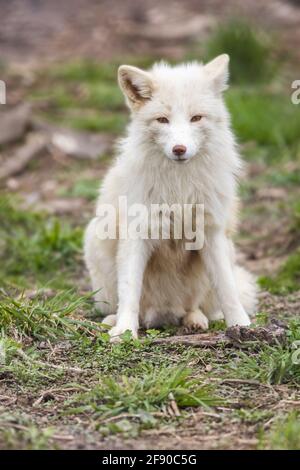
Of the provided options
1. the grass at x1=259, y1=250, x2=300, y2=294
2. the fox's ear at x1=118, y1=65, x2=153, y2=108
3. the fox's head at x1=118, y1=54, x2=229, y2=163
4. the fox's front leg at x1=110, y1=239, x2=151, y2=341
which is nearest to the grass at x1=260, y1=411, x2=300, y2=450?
the fox's front leg at x1=110, y1=239, x2=151, y2=341

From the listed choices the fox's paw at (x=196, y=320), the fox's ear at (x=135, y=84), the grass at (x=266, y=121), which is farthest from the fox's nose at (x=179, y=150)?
the grass at (x=266, y=121)

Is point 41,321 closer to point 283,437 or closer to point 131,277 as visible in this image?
point 131,277

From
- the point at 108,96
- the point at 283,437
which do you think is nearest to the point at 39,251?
the point at 283,437

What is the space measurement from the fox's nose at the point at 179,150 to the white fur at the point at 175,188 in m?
0.03

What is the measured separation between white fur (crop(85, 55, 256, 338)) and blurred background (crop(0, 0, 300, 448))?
0.41 m

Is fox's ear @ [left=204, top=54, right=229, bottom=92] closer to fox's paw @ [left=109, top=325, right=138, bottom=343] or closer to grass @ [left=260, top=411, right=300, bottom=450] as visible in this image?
fox's paw @ [left=109, top=325, right=138, bottom=343]

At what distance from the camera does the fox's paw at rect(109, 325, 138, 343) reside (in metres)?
5.28

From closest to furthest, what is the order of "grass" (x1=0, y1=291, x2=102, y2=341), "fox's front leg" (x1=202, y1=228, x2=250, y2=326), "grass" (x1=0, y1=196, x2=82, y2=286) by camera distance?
"grass" (x1=0, y1=291, x2=102, y2=341), "fox's front leg" (x1=202, y1=228, x2=250, y2=326), "grass" (x1=0, y1=196, x2=82, y2=286)

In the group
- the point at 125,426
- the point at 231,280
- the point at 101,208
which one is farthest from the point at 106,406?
the point at 101,208

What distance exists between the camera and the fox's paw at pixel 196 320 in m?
5.93

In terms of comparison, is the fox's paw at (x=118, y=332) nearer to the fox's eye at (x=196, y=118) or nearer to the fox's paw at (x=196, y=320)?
the fox's paw at (x=196, y=320)

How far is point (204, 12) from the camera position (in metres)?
16.7

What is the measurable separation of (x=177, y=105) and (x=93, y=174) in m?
5.57
